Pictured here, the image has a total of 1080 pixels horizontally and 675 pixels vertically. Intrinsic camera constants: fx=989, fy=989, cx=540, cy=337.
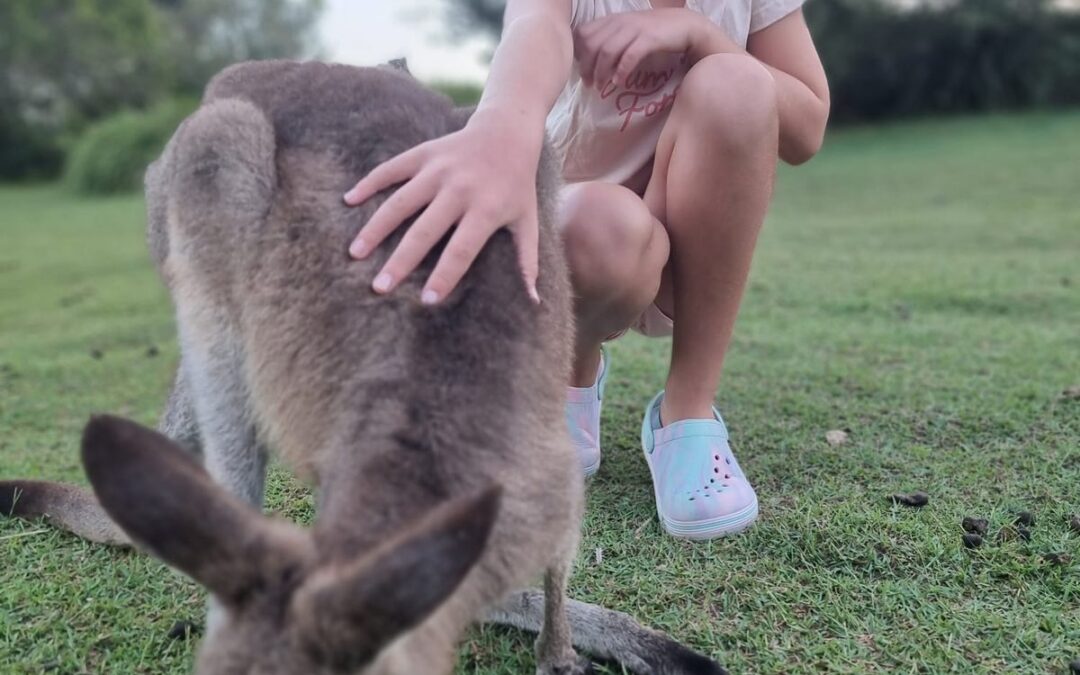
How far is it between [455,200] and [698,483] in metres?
0.81

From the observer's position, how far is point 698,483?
186 centimetres

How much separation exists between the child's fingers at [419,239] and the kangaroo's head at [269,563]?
0.36 metres

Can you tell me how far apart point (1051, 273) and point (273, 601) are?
13.1 feet

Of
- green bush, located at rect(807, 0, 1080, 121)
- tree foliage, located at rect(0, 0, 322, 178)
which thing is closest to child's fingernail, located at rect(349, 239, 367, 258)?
green bush, located at rect(807, 0, 1080, 121)

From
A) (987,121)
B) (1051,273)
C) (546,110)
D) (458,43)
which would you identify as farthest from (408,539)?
(458,43)

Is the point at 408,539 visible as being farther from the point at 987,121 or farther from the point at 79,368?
the point at 987,121

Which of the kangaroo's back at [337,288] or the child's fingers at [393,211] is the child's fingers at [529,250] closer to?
the kangaroo's back at [337,288]

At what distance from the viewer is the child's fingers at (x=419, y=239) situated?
125 cm

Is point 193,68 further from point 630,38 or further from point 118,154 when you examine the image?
point 630,38

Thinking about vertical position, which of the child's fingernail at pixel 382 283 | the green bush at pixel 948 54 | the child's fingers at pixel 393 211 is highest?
the child's fingers at pixel 393 211

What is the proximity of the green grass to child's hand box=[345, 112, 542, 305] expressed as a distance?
0.61 m

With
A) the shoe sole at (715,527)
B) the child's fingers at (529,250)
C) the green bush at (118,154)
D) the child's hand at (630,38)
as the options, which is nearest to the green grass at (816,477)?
the shoe sole at (715,527)

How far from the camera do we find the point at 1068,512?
1.83 m

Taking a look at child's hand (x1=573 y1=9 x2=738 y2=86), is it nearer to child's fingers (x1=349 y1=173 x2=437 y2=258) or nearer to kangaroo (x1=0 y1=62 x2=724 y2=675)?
kangaroo (x1=0 y1=62 x2=724 y2=675)
